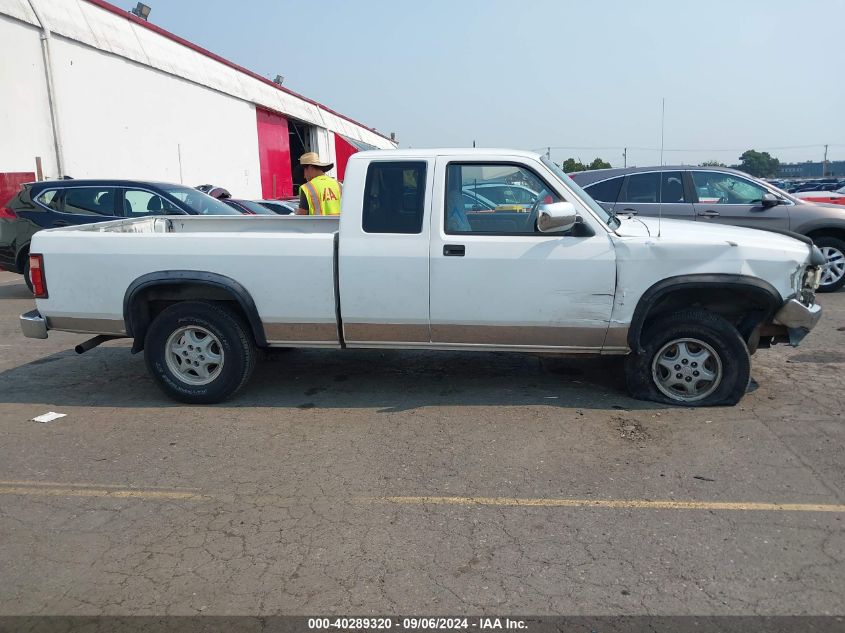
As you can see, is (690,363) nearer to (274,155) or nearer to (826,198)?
(826,198)

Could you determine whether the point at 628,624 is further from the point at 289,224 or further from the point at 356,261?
the point at 289,224

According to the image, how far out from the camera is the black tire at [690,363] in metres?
5.02

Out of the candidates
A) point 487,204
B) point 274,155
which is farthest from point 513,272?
point 274,155

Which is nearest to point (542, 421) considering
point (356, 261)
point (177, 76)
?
point (356, 261)

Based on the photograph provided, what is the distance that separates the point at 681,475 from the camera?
4109mm

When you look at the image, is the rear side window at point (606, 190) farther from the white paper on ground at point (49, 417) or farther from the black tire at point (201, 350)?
the white paper on ground at point (49, 417)

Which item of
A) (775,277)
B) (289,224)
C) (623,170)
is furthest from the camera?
(623,170)

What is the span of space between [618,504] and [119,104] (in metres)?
18.5

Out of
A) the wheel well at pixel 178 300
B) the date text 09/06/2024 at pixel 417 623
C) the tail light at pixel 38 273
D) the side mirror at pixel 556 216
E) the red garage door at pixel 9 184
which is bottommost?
the date text 09/06/2024 at pixel 417 623

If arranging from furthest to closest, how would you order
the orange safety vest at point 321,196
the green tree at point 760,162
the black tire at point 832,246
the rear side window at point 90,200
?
the green tree at point 760,162
the rear side window at point 90,200
the black tire at point 832,246
the orange safety vest at point 321,196

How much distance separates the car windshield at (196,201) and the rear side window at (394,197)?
234 inches

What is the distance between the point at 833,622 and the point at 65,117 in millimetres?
17626

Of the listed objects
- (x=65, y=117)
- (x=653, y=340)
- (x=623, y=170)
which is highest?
(x=65, y=117)

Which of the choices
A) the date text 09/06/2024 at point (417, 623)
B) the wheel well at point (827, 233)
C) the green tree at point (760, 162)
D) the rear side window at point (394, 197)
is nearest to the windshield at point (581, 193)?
the rear side window at point (394, 197)
